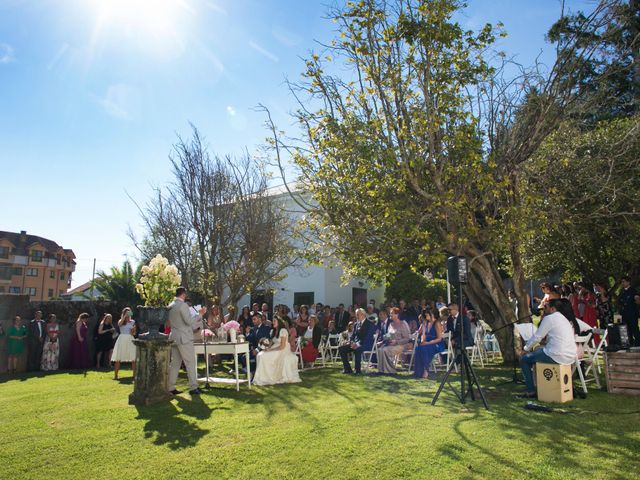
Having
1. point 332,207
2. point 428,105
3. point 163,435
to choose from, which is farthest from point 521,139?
point 163,435

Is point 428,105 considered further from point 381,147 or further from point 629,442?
point 629,442

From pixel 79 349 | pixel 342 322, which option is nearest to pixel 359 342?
pixel 342 322

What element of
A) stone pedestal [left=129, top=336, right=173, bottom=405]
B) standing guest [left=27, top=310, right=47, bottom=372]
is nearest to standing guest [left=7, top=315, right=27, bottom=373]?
standing guest [left=27, top=310, right=47, bottom=372]

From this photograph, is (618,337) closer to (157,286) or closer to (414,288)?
(157,286)

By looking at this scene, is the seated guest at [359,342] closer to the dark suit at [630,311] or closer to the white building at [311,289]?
the dark suit at [630,311]

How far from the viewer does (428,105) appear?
390 inches

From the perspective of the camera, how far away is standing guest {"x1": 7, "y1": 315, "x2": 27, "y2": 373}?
13.5 m

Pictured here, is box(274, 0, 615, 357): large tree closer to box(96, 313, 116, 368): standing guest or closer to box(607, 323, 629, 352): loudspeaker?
box(607, 323, 629, 352): loudspeaker

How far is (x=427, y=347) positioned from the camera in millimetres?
10695

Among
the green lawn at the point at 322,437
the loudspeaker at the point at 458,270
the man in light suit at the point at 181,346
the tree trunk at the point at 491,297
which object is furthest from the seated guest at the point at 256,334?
the loudspeaker at the point at 458,270

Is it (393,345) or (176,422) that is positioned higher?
(393,345)

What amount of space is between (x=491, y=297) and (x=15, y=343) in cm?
1337

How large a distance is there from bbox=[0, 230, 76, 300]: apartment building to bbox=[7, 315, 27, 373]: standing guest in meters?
47.6

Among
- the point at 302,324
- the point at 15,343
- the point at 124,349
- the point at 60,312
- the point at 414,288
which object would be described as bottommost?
the point at 124,349
